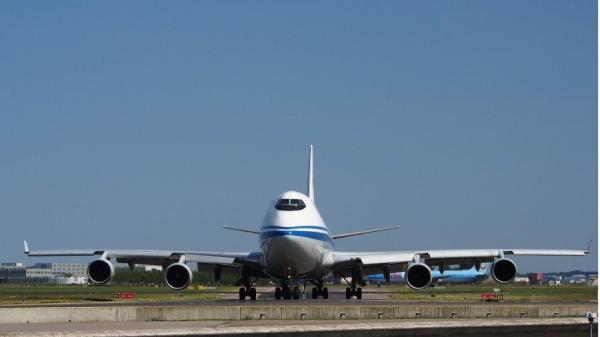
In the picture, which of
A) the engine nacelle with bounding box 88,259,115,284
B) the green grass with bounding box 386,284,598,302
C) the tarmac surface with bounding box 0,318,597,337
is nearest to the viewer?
the tarmac surface with bounding box 0,318,597,337

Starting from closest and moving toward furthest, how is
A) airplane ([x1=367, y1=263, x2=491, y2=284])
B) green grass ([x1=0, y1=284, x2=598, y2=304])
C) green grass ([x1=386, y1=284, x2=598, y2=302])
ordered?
green grass ([x1=0, y1=284, x2=598, y2=304])
green grass ([x1=386, y1=284, x2=598, y2=302])
airplane ([x1=367, y1=263, x2=491, y2=284])

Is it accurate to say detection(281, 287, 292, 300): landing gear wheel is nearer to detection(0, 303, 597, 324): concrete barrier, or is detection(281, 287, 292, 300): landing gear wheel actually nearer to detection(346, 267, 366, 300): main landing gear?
detection(346, 267, 366, 300): main landing gear

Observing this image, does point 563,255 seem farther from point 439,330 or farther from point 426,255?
point 439,330

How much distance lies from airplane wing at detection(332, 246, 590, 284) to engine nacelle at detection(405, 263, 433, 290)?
1354 mm

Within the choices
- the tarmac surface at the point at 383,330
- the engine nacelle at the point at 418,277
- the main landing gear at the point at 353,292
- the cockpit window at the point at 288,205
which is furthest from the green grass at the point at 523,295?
the tarmac surface at the point at 383,330

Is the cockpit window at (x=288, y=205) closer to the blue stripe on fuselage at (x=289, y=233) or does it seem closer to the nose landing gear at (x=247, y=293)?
the blue stripe on fuselage at (x=289, y=233)

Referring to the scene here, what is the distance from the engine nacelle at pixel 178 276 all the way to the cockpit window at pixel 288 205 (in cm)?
574

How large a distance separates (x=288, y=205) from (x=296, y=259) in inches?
94.9

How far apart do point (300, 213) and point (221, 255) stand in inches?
283

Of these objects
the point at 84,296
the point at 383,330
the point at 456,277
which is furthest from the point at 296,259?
the point at 456,277

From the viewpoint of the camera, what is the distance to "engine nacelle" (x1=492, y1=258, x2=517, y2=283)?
5516cm

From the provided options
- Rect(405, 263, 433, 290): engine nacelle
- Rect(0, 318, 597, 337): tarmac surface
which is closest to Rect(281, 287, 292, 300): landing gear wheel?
Rect(405, 263, 433, 290): engine nacelle

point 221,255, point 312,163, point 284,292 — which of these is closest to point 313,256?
point 284,292

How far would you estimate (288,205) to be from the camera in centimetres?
5050
